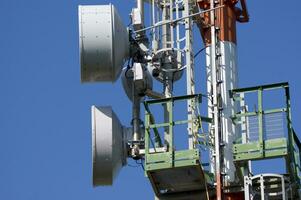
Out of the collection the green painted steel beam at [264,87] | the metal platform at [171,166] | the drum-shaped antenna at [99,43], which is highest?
the drum-shaped antenna at [99,43]

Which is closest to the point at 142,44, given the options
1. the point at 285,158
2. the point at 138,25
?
the point at 138,25

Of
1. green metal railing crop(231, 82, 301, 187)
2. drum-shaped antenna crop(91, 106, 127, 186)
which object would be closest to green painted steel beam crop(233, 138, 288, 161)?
green metal railing crop(231, 82, 301, 187)

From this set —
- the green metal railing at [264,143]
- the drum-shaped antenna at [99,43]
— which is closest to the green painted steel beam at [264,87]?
the green metal railing at [264,143]

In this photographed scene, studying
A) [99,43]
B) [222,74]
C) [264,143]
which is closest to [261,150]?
[264,143]

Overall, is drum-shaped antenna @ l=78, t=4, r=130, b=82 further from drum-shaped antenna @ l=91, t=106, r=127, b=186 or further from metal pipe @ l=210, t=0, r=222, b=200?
metal pipe @ l=210, t=0, r=222, b=200

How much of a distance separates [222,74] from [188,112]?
10.8ft

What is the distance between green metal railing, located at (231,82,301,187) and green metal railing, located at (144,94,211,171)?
131 cm

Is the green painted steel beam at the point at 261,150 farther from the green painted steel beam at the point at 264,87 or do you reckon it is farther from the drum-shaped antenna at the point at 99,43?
the drum-shaped antenna at the point at 99,43

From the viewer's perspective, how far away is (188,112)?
50000 millimetres

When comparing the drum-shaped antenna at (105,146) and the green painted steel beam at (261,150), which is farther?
the drum-shaped antenna at (105,146)

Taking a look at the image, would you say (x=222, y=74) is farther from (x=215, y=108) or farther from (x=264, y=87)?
(x=264, y=87)

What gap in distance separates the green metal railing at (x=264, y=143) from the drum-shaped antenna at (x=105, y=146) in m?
4.14

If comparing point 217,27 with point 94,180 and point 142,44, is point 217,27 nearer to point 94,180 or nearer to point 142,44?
point 142,44

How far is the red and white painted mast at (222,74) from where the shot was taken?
4925cm
